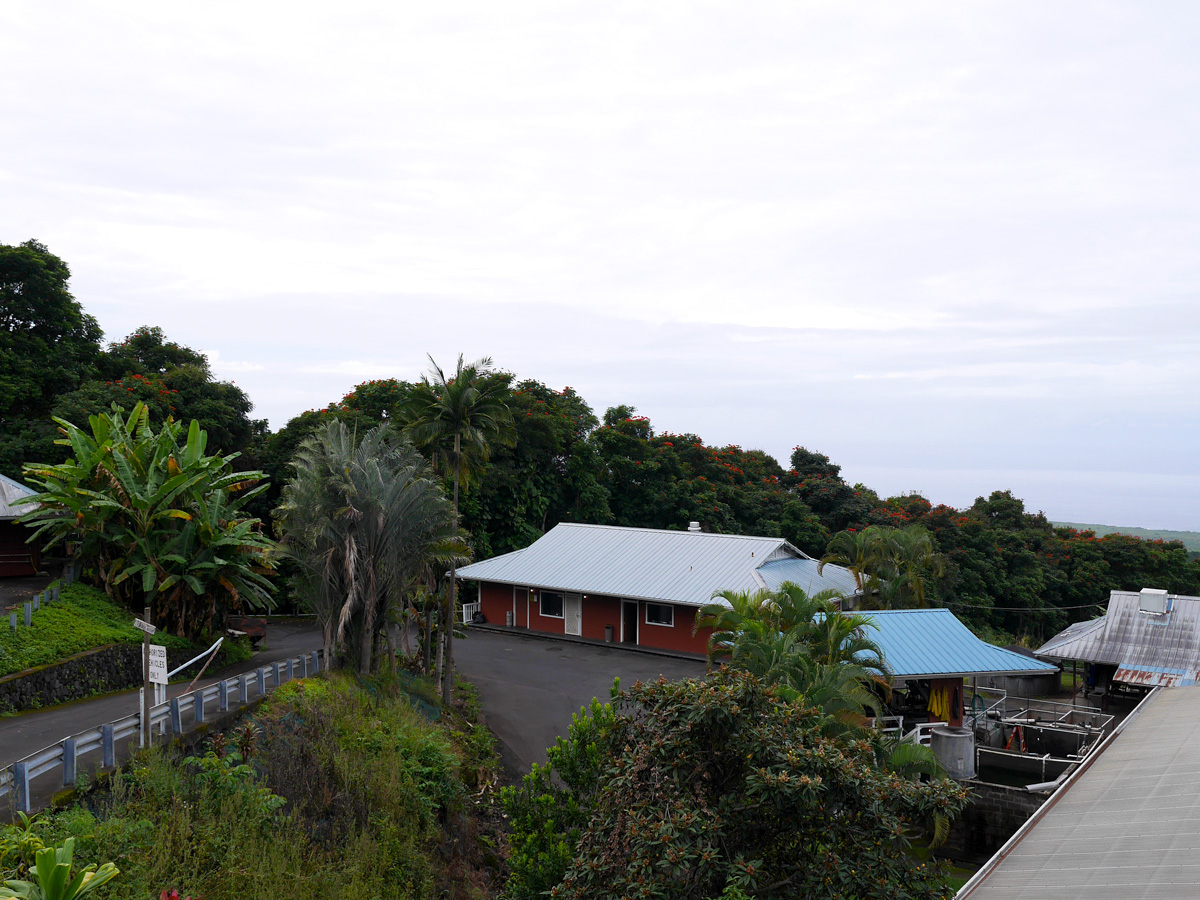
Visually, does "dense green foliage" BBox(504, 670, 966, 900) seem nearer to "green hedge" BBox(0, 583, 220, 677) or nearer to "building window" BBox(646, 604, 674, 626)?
"green hedge" BBox(0, 583, 220, 677)

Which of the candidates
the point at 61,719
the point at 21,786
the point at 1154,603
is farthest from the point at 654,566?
the point at 21,786

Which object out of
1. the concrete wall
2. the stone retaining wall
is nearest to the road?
the stone retaining wall

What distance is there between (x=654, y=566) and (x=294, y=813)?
20.5 metres

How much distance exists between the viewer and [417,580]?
19172mm

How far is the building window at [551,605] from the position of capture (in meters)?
32.0

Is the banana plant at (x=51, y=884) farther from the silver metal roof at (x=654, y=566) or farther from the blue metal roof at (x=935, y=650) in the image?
the silver metal roof at (x=654, y=566)

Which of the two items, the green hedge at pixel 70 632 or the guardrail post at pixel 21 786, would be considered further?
the green hedge at pixel 70 632

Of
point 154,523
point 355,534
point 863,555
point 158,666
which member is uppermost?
point 154,523

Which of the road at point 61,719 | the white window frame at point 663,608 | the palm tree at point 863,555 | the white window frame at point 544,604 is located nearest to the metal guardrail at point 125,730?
the road at point 61,719

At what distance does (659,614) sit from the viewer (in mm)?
29906

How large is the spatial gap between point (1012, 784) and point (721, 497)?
26.4 meters

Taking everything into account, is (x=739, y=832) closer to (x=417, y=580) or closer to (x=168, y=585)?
(x=417, y=580)

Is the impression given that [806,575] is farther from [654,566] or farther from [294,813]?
[294,813]

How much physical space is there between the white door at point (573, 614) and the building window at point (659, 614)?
2808mm
